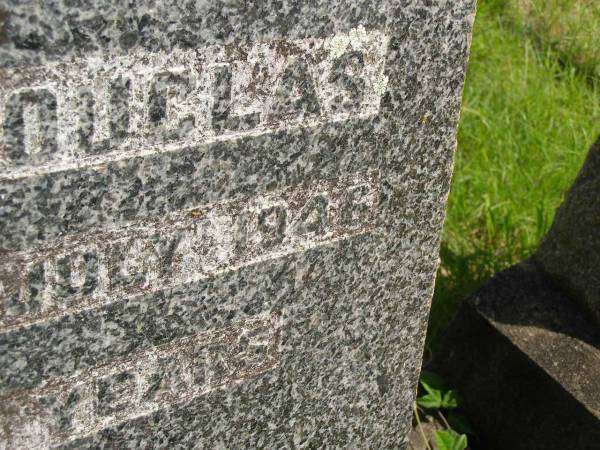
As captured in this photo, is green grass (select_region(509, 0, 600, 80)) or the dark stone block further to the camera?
green grass (select_region(509, 0, 600, 80))

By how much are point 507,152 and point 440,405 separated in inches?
58.6

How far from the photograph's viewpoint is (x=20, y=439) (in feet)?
3.61

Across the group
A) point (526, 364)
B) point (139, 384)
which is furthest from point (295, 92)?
point (526, 364)

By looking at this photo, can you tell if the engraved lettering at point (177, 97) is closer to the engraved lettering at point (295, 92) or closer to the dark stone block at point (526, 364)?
the engraved lettering at point (295, 92)

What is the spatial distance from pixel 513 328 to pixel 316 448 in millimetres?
659

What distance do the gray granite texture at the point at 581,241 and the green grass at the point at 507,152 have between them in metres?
0.47

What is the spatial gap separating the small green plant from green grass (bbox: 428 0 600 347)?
0.29 meters

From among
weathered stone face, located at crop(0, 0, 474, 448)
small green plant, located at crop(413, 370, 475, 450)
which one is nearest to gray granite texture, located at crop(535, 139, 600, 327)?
small green plant, located at crop(413, 370, 475, 450)

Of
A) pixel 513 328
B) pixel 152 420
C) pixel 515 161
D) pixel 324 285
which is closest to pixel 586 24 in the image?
pixel 515 161

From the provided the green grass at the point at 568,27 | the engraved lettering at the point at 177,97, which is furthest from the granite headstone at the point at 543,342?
the green grass at the point at 568,27

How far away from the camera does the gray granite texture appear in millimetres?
1837

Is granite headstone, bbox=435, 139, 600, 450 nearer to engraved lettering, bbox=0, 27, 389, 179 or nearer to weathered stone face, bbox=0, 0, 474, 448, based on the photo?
weathered stone face, bbox=0, 0, 474, 448

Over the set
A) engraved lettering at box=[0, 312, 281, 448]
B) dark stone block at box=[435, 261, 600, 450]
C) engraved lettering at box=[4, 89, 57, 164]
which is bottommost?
dark stone block at box=[435, 261, 600, 450]

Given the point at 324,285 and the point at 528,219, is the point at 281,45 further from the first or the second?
the point at 528,219
